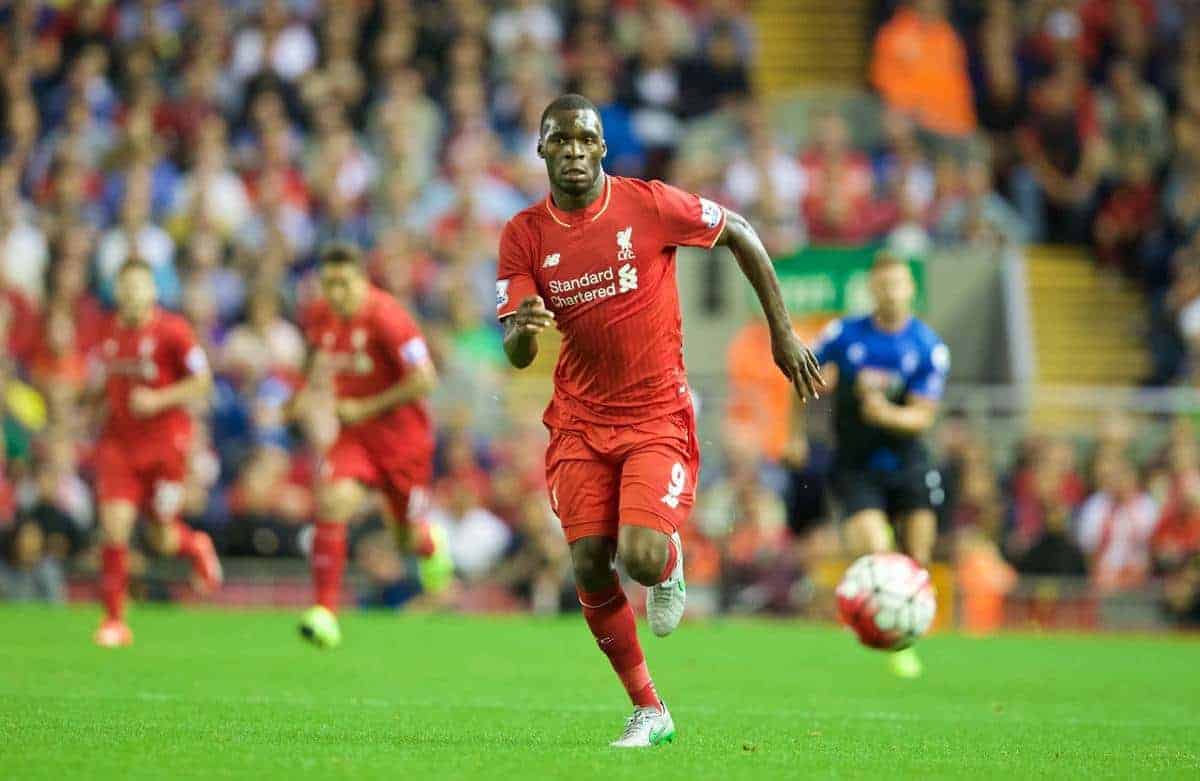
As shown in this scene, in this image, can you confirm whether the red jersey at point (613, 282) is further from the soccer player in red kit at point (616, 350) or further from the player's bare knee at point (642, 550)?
the player's bare knee at point (642, 550)

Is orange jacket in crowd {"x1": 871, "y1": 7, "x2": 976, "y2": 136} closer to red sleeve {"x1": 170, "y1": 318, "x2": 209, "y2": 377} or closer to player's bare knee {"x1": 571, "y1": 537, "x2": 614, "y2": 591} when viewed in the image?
red sleeve {"x1": 170, "y1": 318, "x2": 209, "y2": 377}

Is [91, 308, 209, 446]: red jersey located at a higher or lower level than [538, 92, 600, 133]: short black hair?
lower

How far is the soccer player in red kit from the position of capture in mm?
7965

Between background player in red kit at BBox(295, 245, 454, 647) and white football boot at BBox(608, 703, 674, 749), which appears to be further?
background player in red kit at BBox(295, 245, 454, 647)

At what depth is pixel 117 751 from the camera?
7.40m

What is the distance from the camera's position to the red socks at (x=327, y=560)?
1326cm

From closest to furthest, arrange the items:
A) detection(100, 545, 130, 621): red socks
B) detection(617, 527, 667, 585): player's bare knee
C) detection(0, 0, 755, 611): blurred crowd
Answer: detection(617, 527, 667, 585): player's bare knee
detection(100, 545, 130, 621): red socks
detection(0, 0, 755, 611): blurred crowd

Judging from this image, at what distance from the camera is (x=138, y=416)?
13859 mm

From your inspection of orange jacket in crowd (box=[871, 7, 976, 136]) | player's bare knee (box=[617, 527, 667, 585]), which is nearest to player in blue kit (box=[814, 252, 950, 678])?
player's bare knee (box=[617, 527, 667, 585])

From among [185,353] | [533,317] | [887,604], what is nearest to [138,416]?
[185,353]

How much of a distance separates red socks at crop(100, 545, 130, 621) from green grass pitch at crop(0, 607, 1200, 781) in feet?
1.17

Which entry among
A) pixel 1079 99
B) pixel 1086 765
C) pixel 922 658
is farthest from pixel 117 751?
pixel 1079 99

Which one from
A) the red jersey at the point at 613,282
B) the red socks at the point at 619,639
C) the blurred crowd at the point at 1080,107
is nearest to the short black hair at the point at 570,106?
the red jersey at the point at 613,282

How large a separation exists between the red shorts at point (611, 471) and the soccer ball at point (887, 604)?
2.04 m
